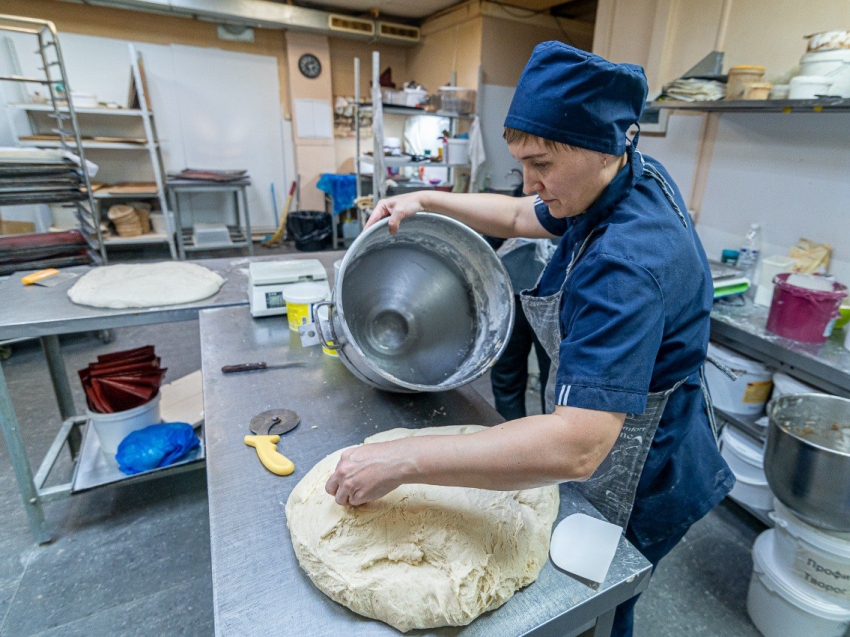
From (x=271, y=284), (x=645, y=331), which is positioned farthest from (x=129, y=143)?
(x=645, y=331)

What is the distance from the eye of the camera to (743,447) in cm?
187

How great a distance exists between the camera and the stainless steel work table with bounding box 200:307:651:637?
66cm

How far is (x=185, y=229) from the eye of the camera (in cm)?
560

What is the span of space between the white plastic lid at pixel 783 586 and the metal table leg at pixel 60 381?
8.91 feet

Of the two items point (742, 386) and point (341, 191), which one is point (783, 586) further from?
point (341, 191)

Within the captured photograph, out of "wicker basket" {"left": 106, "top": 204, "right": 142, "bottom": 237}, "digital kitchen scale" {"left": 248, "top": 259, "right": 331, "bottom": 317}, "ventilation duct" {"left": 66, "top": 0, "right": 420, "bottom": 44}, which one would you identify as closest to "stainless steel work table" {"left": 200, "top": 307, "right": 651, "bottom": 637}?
"digital kitchen scale" {"left": 248, "top": 259, "right": 331, "bottom": 317}

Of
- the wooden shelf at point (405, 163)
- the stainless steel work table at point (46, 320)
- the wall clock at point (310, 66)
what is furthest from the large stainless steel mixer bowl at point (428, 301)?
the wall clock at point (310, 66)

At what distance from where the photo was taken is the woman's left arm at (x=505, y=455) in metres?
0.62

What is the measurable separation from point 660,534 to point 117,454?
6.08 feet

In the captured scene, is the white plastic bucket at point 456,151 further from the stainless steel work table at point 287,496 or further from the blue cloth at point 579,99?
the blue cloth at point 579,99

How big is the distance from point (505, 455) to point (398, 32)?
6.26 metres

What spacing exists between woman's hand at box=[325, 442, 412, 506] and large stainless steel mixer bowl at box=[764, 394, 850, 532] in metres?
1.25

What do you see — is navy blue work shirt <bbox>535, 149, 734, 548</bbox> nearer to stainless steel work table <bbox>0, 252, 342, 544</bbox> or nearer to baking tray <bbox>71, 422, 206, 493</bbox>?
stainless steel work table <bbox>0, 252, 342, 544</bbox>

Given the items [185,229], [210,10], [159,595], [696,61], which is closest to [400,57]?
[210,10]
